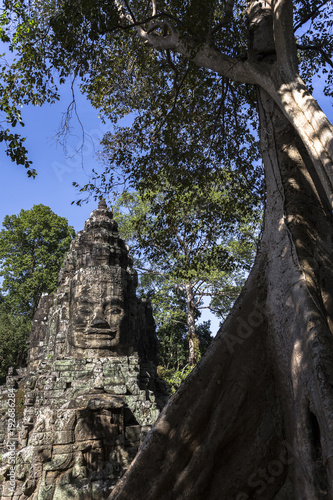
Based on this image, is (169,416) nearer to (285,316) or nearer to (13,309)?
(285,316)

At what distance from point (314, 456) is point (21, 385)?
1311cm

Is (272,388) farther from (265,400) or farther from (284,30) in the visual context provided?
(284,30)

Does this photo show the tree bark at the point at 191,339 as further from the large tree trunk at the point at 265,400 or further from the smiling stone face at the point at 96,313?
the large tree trunk at the point at 265,400

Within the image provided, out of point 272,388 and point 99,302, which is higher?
point 99,302

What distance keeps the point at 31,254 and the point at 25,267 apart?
120cm

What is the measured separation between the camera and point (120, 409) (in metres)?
6.55

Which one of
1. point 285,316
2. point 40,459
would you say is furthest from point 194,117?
point 40,459

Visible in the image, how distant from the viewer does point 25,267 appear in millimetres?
22766

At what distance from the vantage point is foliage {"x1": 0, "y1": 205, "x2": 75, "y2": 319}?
22344mm

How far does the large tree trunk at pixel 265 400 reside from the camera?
7.96ft

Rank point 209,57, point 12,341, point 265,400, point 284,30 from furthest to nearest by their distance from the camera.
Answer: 1. point 12,341
2. point 209,57
3. point 284,30
4. point 265,400

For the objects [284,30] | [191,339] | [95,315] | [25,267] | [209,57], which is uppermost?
[25,267]

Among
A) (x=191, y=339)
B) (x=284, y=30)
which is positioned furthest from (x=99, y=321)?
(x=191, y=339)

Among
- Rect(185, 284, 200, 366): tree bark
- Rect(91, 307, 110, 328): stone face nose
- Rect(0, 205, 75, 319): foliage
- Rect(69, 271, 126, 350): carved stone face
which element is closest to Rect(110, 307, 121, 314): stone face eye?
Rect(69, 271, 126, 350): carved stone face
